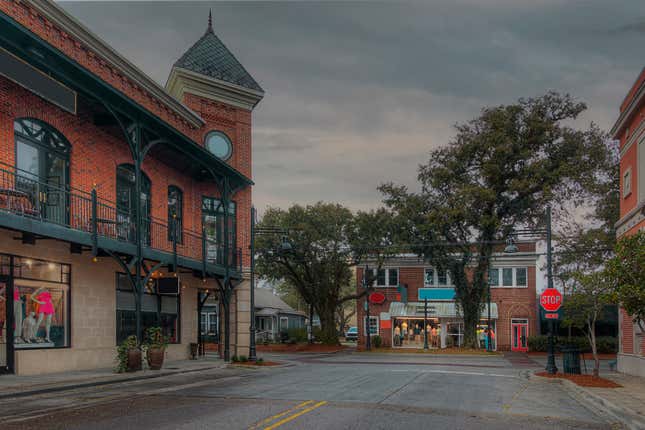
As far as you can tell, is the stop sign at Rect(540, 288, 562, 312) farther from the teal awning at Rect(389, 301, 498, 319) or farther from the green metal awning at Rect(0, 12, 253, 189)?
the teal awning at Rect(389, 301, 498, 319)

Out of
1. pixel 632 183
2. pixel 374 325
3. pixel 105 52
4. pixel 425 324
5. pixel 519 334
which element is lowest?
pixel 519 334

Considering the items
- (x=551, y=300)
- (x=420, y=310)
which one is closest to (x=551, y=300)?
(x=551, y=300)

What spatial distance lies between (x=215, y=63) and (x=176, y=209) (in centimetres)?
807

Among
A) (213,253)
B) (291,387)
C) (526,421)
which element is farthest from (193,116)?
(526,421)

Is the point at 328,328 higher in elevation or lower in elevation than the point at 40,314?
lower

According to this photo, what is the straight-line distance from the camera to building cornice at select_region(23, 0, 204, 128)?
18753 millimetres

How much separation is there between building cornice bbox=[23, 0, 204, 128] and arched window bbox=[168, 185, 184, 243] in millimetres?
3284

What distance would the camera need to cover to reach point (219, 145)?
29.8m

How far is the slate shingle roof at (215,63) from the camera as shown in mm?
29781

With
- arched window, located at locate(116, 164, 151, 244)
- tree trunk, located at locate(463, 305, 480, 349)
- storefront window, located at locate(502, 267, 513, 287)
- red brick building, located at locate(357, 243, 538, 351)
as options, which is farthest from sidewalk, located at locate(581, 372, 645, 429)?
storefront window, located at locate(502, 267, 513, 287)

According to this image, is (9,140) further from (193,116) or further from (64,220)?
(193,116)

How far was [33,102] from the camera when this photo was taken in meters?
18.1

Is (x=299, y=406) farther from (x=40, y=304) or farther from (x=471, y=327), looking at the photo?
(x=471, y=327)

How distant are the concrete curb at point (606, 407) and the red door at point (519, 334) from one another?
30788mm
